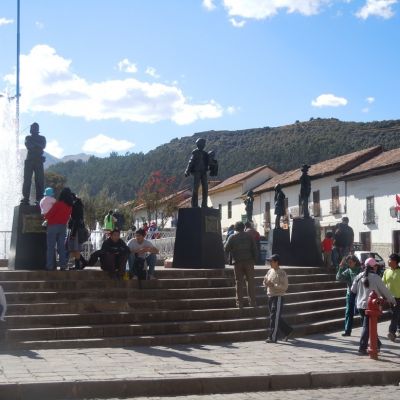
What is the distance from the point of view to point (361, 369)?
906cm

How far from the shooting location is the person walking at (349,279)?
1218 centimetres

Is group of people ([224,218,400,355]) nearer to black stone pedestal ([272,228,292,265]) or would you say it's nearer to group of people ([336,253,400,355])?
group of people ([336,253,400,355])

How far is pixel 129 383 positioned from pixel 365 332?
413 cm

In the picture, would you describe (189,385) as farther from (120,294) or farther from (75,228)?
(75,228)

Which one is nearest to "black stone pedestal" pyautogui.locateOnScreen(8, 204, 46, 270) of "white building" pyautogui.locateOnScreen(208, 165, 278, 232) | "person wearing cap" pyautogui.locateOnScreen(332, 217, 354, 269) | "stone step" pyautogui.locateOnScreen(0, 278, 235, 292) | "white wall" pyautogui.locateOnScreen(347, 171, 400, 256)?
"stone step" pyautogui.locateOnScreen(0, 278, 235, 292)

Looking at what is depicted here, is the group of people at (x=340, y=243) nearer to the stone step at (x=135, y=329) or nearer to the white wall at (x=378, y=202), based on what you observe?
the stone step at (x=135, y=329)

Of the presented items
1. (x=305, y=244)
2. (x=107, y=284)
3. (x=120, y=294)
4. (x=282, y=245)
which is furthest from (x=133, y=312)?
(x=282, y=245)

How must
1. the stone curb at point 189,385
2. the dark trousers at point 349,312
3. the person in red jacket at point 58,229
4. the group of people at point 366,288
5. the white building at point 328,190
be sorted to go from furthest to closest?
the white building at point 328,190, the person in red jacket at point 58,229, the dark trousers at point 349,312, the group of people at point 366,288, the stone curb at point 189,385

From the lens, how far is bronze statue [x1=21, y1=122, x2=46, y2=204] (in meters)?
14.3

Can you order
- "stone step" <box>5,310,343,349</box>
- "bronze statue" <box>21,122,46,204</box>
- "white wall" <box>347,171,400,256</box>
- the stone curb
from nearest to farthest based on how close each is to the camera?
the stone curb → "stone step" <box>5,310,343,349</box> → "bronze statue" <box>21,122,46,204</box> → "white wall" <box>347,171,400,256</box>

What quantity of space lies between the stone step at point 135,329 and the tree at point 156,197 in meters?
45.7

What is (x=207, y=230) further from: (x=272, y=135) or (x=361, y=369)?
(x=272, y=135)

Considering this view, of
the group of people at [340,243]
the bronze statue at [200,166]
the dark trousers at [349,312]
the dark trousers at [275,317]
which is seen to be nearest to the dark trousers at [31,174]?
the bronze statue at [200,166]

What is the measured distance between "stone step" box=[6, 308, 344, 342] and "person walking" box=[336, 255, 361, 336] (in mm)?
995
